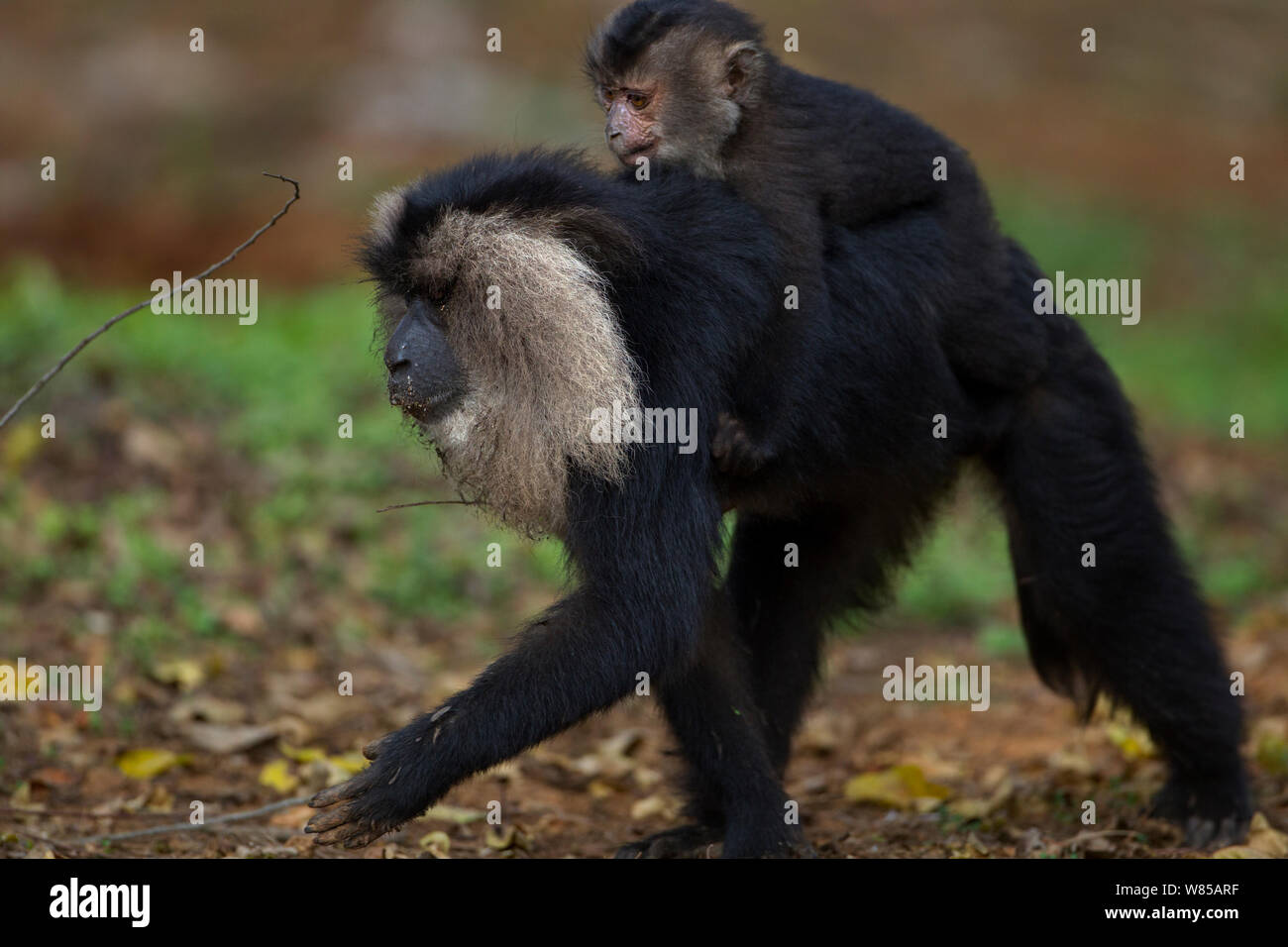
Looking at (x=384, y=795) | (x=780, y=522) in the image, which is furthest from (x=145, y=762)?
(x=780, y=522)

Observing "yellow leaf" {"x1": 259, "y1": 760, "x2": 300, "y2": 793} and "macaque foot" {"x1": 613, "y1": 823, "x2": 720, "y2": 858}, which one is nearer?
"macaque foot" {"x1": 613, "y1": 823, "x2": 720, "y2": 858}

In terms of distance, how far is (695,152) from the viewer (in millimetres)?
4980

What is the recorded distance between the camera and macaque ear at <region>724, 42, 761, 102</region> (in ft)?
16.3

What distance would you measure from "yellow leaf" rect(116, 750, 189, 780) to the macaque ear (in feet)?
11.3

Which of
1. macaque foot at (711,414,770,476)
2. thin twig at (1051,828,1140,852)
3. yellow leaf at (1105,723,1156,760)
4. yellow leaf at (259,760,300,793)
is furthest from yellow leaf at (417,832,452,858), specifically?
yellow leaf at (1105,723,1156,760)

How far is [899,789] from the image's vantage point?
5969mm

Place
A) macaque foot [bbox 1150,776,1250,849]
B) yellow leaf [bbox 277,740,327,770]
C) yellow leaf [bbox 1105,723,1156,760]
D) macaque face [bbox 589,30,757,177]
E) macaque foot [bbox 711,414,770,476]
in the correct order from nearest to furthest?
1. macaque foot [bbox 711,414,770,476]
2. macaque face [bbox 589,30,757,177]
3. macaque foot [bbox 1150,776,1250,849]
4. yellow leaf [bbox 277,740,327,770]
5. yellow leaf [bbox 1105,723,1156,760]

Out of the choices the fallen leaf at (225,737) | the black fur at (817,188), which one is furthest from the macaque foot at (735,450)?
the fallen leaf at (225,737)

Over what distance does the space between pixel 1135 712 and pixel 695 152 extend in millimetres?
2717

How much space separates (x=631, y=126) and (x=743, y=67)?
1.47 ft

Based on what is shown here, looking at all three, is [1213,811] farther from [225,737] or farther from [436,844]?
[225,737]
